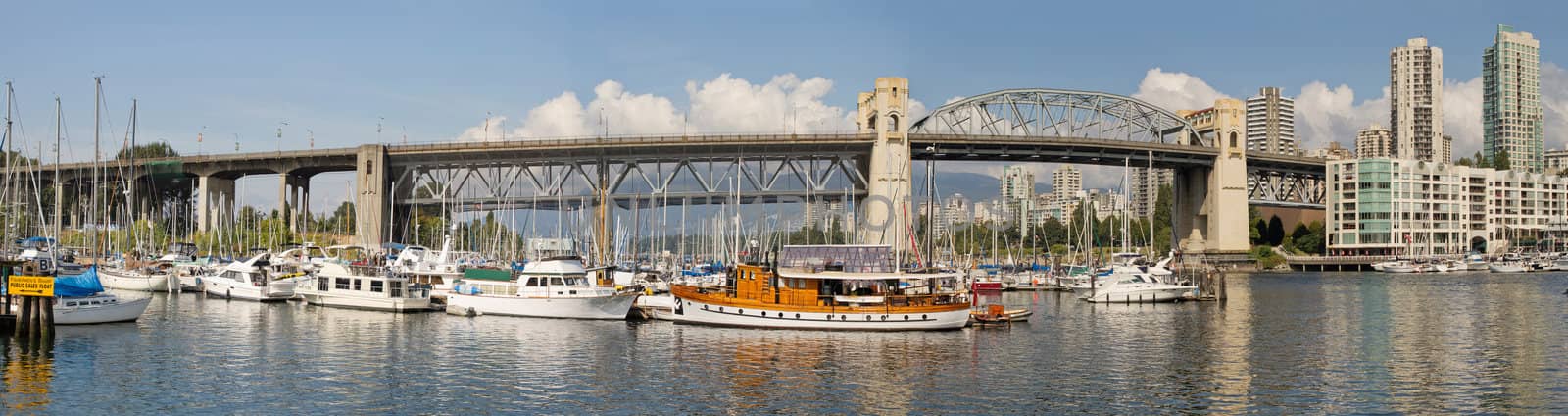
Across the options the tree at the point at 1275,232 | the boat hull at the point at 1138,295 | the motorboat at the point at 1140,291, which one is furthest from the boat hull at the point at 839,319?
the tree at the point at 1275,232

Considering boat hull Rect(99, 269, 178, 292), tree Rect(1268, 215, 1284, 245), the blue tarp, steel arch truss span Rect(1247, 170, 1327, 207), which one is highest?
steel arch truss span Rect(1247, 170, 1327, 207)

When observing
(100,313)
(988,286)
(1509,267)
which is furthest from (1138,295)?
(1509,267)

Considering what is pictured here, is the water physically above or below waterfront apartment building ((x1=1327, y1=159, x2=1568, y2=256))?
below

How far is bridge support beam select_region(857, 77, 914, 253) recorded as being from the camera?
123 meters

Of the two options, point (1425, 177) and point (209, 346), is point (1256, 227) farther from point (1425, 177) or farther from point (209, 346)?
point (209, 346)

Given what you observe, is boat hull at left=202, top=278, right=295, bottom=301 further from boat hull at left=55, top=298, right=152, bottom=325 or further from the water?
boat hull at left=55, top=298, right=152, bottom=325

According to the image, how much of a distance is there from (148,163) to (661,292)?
273 feet

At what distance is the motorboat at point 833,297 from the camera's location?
4931 centimetres

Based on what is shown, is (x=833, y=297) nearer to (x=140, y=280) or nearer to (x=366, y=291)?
(x=366, y=291)

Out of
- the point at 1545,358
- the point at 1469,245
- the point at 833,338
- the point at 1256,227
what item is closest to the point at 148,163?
the point at 833,338

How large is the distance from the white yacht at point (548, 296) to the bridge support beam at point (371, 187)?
235ft

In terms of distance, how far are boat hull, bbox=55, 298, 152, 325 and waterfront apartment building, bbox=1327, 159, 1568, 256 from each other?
15115 cm

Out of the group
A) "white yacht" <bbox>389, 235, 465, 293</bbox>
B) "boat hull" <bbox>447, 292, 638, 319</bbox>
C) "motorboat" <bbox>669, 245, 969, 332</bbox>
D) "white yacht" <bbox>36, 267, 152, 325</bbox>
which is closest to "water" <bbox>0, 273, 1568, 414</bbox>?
"white yacht" <bbox>36, 267, 152, 325</bbox>

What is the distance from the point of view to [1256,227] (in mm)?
180250
